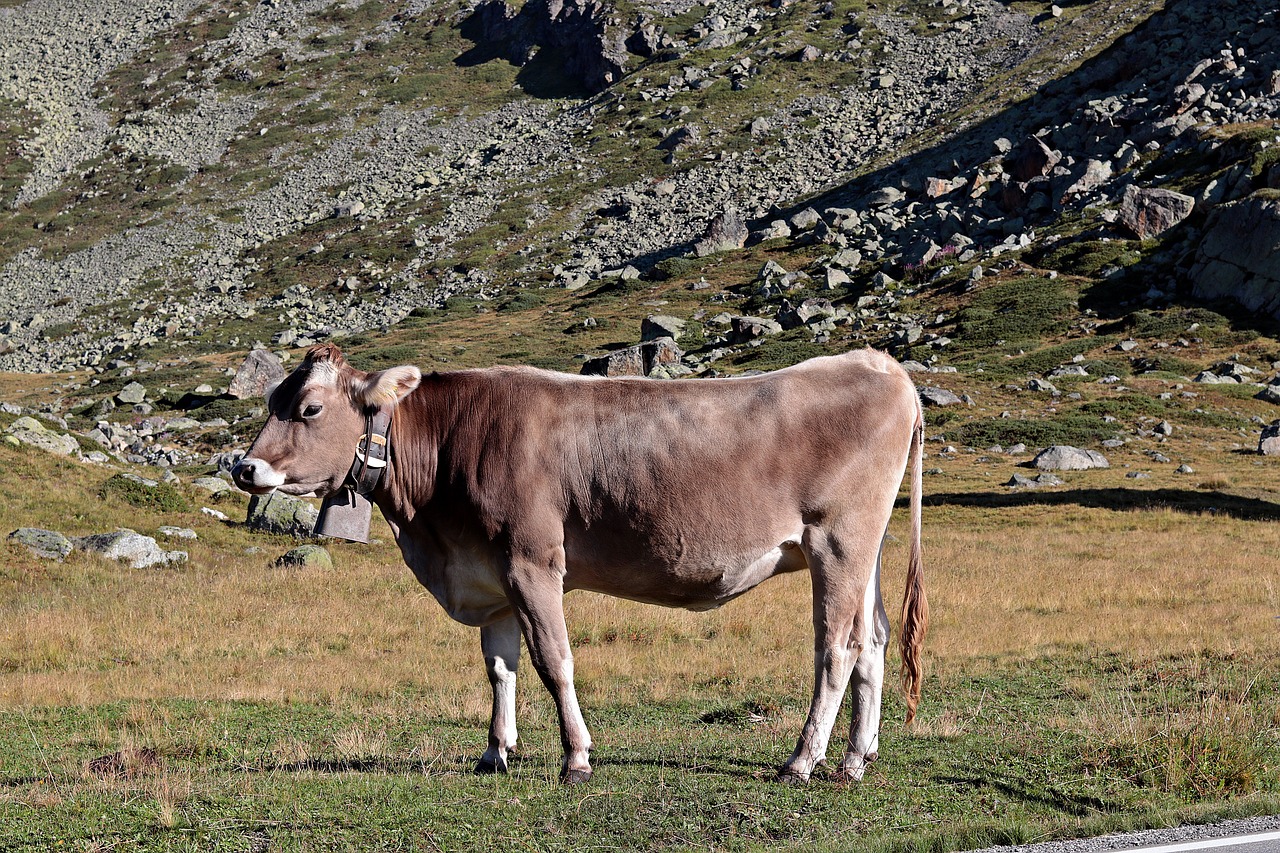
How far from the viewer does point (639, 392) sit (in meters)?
8.69

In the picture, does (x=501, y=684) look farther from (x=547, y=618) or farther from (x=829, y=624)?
(x=829, y=624)

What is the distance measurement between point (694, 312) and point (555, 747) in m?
71.8

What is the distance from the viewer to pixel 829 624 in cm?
842

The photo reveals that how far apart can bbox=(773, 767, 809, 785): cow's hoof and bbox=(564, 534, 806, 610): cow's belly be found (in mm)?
1328

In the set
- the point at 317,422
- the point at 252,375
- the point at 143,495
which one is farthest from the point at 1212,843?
the point at 252,375

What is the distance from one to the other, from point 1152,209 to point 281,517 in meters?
60.5

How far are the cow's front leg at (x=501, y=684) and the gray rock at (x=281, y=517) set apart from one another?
20614 millimetres

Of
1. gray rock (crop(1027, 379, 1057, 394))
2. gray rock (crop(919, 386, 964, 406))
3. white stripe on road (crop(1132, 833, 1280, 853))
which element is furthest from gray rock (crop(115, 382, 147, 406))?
white stripe on road (crop(1132, 833, 1280, 853))

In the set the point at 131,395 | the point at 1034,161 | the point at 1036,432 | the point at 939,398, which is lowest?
the point at 131,395

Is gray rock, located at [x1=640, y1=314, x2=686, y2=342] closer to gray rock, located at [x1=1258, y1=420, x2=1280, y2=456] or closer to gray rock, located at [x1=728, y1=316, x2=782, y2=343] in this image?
gray rock, located at [x1=728, y1=316, x2=782, y2=343]

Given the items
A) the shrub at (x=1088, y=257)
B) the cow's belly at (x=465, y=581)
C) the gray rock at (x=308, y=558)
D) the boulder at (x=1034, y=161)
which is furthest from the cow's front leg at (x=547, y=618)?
the boulder at (x=1034, y=161)

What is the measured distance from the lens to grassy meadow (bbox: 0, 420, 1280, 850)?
24.4ft

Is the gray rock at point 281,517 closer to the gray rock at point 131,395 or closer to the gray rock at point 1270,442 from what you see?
the gray rock at point 1270,442

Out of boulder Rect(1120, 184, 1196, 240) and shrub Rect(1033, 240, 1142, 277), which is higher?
boulder Rect(1120, 184, 1196, 240)
